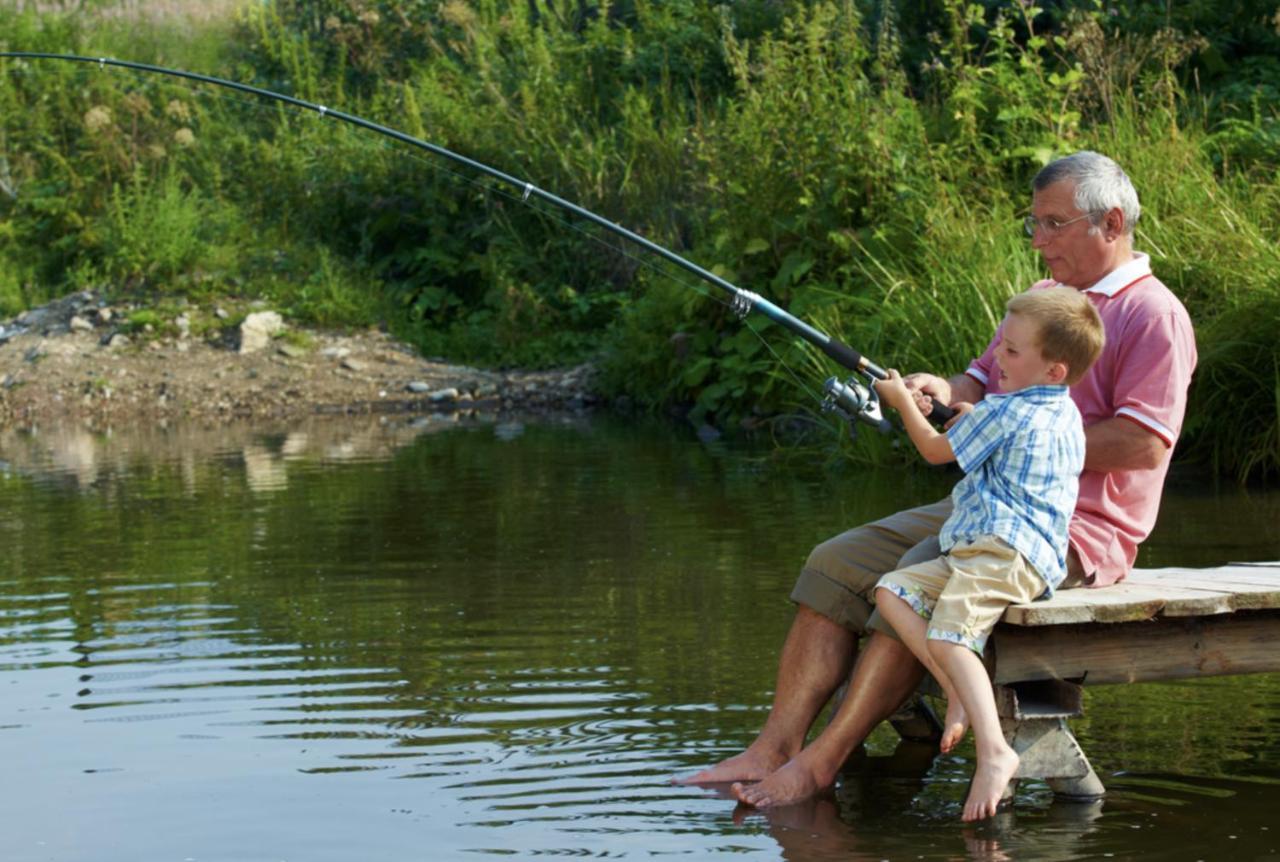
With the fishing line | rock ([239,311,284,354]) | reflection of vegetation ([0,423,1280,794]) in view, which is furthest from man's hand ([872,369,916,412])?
rock ([239,311,284,354])

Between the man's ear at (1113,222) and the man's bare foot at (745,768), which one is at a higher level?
the man's ear at (1113,222)

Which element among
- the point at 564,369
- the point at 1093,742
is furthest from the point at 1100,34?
the point at 1093,742

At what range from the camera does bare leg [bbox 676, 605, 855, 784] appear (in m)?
4.27

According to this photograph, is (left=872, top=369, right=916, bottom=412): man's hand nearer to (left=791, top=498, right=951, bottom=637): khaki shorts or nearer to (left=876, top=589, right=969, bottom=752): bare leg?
(left=791, top=498, right=951, bottom=637): khaki shorts

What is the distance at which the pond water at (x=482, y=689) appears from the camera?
155 inches

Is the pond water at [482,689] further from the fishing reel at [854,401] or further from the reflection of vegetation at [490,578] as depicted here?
the fishing reel at [854,401]

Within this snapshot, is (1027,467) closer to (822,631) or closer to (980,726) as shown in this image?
(980,726)

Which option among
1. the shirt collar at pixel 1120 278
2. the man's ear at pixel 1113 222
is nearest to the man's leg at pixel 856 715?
the shirt collar at pixel 1120 278

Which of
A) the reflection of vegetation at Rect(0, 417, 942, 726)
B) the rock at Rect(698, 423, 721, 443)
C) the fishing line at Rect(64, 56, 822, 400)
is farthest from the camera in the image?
the fishing line at Rect(64, 56, 822, 400)

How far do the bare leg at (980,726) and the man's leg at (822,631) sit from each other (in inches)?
13.8

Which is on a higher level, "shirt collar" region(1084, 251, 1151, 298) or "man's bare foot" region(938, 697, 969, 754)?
"shirt collar" region(1084, 251, 1151, 298)

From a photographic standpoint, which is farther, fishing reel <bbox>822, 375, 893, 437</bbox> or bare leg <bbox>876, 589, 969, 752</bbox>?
fishing reel <bbox>822, 375, 893, 437</bbox>

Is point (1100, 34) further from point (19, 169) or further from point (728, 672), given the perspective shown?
point (19, 169)

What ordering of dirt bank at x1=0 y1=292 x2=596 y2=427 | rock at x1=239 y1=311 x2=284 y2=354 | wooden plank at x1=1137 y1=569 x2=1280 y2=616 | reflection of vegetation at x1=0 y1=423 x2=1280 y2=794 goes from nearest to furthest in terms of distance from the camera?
wooden plank at x1=1137 y1=569 x2=1280 y2=616
reflection of vegetation at x1=0 y1=423 x2=1280 y2=794
dirt bank at x1=0 y1=292 x2=596 y2=427
rock at x1=239 y1=311 x2=284 y2=354
